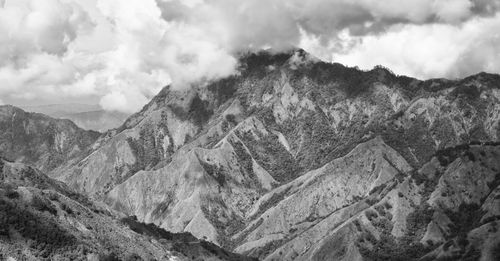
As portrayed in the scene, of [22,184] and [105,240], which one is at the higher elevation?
[22,184]

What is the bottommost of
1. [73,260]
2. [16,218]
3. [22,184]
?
[73,260]

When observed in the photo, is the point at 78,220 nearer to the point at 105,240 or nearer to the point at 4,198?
the point at 105,240

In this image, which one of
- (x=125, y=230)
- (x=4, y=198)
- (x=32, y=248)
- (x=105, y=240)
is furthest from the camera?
(x=125, y=230)

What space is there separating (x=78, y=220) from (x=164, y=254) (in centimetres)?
3367

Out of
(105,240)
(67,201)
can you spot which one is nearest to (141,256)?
(105,240)

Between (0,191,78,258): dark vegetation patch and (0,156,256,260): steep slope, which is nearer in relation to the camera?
(0,156,256,260): steep slope

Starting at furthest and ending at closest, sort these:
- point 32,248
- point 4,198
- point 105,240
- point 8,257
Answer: point 105,240, point 4,198, point 32,248, point 8,257

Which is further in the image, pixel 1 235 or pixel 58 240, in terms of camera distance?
pixel 58 240

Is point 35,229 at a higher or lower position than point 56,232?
higher

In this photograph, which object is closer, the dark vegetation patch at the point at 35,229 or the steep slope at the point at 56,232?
the steep slope at the point at 56,232

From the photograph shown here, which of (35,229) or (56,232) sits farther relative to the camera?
(56,232)

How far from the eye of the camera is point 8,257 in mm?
130000

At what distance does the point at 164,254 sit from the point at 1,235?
67.0 m

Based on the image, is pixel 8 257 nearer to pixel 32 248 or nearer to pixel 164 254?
pixel 32 248
